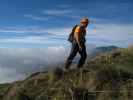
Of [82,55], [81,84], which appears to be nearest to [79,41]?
[82,55]

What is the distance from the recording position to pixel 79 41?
70.8ft

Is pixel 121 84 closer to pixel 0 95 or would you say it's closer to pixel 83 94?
pixel 83 94

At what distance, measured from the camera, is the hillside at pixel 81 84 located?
18500 mm

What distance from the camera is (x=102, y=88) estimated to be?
19812 mm

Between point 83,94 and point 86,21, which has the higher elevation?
point 86,21

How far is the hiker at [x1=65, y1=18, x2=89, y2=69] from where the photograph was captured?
70.5 feet

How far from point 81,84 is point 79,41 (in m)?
2.45

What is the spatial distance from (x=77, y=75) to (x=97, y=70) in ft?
3.16

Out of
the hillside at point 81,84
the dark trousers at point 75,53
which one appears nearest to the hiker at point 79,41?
the dark trousers at point 75,53

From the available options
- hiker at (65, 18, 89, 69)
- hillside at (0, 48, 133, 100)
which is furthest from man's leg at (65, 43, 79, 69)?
hillside at (0, 48, 133, 100)

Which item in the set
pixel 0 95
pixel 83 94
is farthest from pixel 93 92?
pixel 0 95

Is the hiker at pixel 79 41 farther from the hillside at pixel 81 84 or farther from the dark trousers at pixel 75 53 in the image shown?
the hillside at pixel 81 84

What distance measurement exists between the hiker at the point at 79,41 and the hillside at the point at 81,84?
590 millimetres

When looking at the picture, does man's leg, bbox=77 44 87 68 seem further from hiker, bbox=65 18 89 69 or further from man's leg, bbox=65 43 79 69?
man's leg, bbox=65 43 79 69
